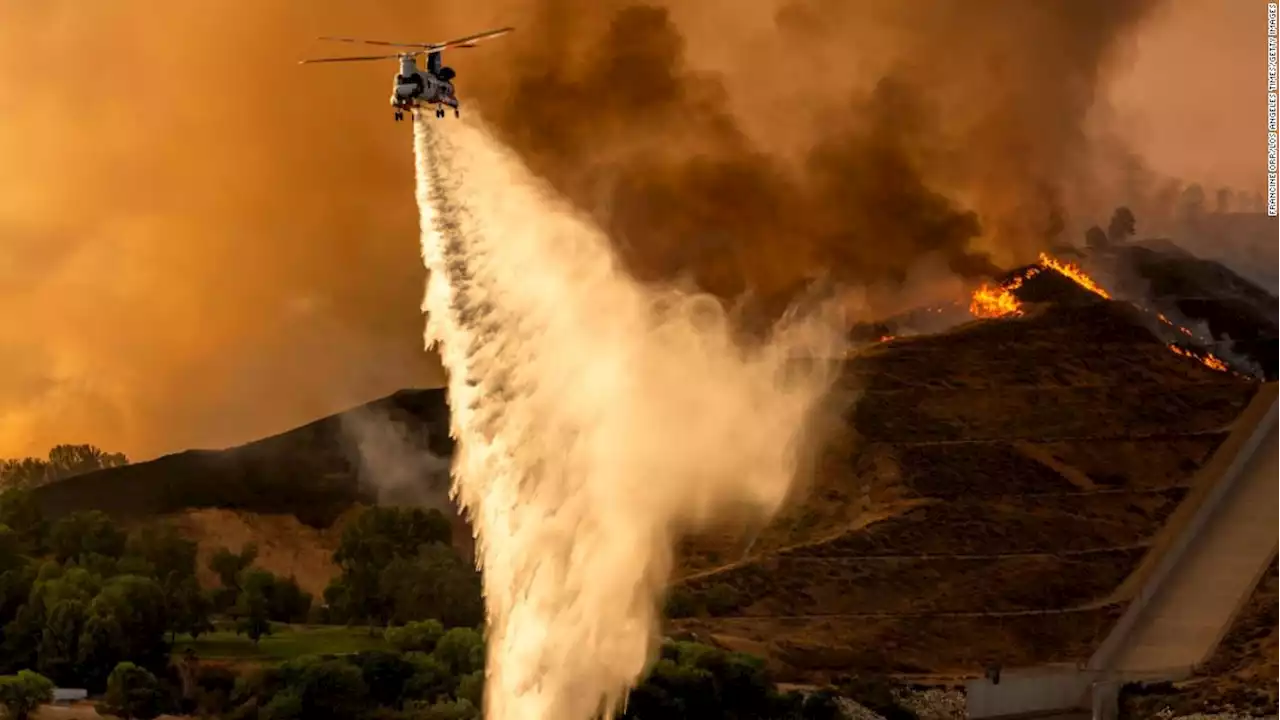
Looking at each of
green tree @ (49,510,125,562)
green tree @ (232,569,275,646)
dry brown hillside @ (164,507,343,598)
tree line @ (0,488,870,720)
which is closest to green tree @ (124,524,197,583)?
tree line @ (0,488,870,720)

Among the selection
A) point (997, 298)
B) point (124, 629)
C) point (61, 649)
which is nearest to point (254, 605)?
point (124, 629)

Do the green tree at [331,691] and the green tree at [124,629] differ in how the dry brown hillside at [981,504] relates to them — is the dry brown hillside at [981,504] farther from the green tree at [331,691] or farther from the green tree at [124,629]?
the green tree at [124,629]

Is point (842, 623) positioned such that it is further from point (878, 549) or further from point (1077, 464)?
point (1077, 464)

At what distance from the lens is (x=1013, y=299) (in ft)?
440

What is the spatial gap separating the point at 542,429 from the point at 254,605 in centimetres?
4792

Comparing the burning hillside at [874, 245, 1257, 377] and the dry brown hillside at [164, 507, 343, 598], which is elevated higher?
the burning hillside at [874, 245, 1257, 377]

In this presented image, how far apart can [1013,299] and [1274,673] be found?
50.3 metres

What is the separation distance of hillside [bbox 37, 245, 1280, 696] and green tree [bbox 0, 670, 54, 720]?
30367 mm

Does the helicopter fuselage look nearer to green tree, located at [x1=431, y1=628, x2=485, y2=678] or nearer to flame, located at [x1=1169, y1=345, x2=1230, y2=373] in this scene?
green tree, located at [x1=431, y1=628, x2=485, y2=678]

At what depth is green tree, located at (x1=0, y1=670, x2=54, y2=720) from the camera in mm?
89562

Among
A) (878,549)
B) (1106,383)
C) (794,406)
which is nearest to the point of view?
(878,549)

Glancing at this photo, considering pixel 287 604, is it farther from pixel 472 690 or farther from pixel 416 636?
pixel 472 690

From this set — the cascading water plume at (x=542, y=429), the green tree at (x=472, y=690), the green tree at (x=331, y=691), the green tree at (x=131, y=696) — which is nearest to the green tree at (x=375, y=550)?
the green tree at (x=131, y=696)

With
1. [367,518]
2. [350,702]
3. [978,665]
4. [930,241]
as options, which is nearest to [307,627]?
[367,518]
